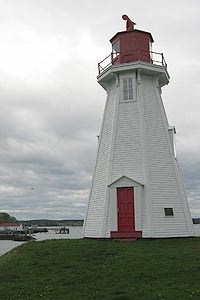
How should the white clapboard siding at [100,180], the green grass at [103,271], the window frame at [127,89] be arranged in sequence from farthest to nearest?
the window frame at [127,89] → the white clapboard siding at [100,180] → the green grass at [103,271]

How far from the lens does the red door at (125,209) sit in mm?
19547

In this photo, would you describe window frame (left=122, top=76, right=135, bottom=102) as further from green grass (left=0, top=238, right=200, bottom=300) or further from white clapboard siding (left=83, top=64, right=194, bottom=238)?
green grass (left=0, top=238, right=200, bottom=300)

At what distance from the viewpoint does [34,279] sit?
43.1ft

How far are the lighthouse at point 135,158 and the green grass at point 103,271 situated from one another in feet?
5.29

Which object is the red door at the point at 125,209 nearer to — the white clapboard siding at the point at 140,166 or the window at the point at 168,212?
the white clapboard siding at the point at 140,166

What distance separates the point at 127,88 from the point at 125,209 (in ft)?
20.5

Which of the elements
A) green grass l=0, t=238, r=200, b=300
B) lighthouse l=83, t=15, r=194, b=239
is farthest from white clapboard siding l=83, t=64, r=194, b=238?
green grass l=0, t=238, r=200, b=300

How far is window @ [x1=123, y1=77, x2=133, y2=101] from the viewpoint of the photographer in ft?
71.1

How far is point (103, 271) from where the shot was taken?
13352 mm

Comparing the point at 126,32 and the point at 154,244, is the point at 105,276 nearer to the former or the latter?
the point at 154,244

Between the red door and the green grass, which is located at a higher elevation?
the red door

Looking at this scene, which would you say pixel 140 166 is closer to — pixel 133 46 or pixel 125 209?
pixel 125 209

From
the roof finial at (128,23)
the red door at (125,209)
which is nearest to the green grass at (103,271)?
the red door at (125,209)

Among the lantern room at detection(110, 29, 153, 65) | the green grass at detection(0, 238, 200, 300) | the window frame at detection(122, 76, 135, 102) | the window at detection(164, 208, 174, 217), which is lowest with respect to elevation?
the green grass at detection(0, 238, 200, 300)
